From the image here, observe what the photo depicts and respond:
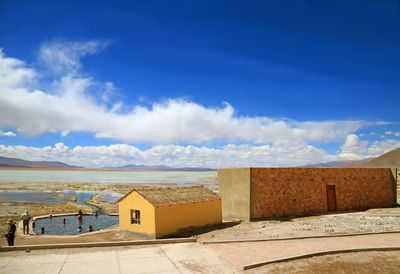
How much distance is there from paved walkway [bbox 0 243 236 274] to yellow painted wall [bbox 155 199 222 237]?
5218 mm

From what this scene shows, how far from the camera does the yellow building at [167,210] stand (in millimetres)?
16859

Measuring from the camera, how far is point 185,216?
59.5 ft

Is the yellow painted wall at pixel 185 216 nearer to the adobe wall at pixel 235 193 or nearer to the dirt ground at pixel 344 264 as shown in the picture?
the adobe wall at pixel 235 193

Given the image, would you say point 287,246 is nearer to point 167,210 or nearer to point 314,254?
point 314,254

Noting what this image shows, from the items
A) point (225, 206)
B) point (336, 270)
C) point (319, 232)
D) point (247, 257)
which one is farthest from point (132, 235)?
point (336, 270)

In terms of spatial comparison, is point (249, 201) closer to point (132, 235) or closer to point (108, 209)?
point (132, 235)

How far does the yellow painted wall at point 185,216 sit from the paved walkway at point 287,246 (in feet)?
16.9

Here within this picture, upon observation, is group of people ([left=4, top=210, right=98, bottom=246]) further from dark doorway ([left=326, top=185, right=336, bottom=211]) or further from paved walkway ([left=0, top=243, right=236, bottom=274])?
dark doorway ([left=326, top=185, right=336, bottom=211])

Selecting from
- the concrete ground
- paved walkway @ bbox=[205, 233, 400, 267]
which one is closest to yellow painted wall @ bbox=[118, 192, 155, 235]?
the concrete ground

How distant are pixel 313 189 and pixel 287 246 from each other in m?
11.8

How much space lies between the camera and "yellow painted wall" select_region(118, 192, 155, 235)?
16859 millimetres

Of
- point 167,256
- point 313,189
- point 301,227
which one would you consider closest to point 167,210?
point 167,256

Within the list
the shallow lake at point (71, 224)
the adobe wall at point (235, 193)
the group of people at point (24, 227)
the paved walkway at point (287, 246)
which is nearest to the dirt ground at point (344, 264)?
the paved walkway at point (287, 246)

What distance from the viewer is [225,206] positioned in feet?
74.4
